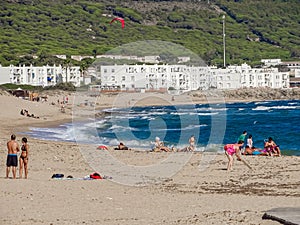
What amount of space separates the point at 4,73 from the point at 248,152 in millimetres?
66711

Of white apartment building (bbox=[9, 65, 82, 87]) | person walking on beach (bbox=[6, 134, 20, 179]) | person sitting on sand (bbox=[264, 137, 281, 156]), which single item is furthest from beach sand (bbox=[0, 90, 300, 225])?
white apartment building (bbox=[9, 65, 82, 87])

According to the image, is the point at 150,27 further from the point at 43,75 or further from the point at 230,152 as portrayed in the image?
the point at 230,152

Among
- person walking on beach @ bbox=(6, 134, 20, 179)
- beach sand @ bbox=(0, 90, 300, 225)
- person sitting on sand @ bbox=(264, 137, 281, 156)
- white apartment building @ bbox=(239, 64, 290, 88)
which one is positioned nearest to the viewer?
beach sand @ bbox=(0, 90, 300, 225)

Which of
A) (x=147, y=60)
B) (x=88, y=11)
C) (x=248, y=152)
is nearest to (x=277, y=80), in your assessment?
(x=147, y=60)

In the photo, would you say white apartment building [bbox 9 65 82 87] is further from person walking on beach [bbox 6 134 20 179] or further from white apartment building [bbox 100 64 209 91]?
person walking on beach [bbox 6 134 20 179]

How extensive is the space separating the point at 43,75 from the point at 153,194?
78672 mm

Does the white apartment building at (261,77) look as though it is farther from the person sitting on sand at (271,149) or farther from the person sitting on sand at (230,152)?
the person sitting on sand at (230,152)

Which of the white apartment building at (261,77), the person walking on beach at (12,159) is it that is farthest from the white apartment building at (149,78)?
the person walking on beach at (12,159)

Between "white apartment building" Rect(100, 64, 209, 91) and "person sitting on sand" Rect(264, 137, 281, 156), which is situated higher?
"white apartment building" Rect(100, 64, 209, 91)

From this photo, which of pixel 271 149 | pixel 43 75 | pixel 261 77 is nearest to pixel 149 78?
pixel 43 75

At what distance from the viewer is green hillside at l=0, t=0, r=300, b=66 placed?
141m

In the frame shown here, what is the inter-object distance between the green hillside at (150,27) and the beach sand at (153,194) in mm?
102503

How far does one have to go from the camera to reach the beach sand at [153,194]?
35.6 feet

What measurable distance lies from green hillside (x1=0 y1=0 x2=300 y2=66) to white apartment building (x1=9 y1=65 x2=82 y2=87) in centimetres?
2544
